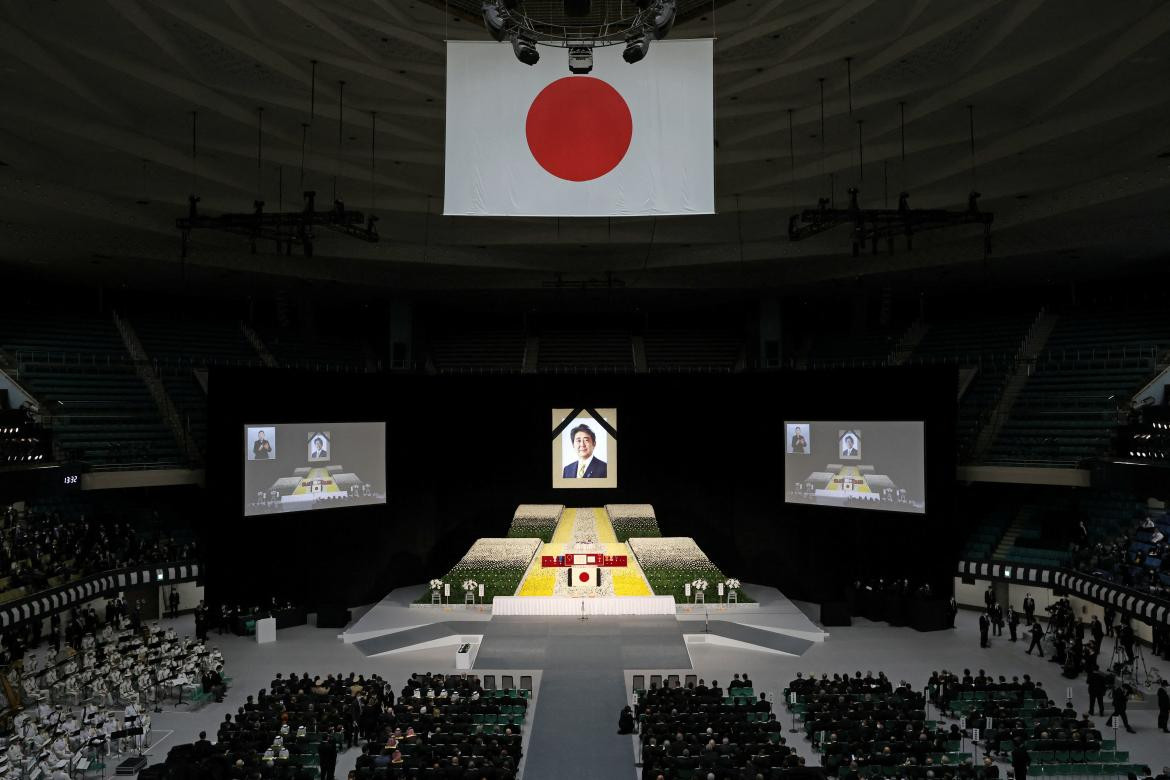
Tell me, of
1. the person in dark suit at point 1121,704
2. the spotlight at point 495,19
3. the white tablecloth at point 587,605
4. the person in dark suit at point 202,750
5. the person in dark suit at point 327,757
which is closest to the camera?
the spotlight at point 495,19

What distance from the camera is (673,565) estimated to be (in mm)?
29562

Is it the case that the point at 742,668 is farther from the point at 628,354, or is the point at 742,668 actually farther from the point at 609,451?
the point at 628,354

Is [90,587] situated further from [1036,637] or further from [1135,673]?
[1135,673]

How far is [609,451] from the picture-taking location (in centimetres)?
3534

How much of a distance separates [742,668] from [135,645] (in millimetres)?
15877

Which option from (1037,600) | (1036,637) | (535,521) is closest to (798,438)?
(1037,600)

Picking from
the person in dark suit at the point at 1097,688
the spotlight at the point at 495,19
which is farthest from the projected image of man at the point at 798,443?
the spotlight at the point at 495,19

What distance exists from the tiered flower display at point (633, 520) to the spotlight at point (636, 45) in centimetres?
2263

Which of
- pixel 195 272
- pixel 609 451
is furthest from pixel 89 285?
pixel 609 451

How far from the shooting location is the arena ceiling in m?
17.6

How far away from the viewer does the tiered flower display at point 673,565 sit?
28.0 m

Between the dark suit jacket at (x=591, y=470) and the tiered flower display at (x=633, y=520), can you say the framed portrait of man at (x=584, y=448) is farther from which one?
the tiered flower display at (x=633, y=520)

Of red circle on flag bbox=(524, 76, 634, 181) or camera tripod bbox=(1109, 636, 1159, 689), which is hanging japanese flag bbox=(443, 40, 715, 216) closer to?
red circle on flag bbox=(524, 76, 634, 181)

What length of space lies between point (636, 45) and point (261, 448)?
20947 millimetres
